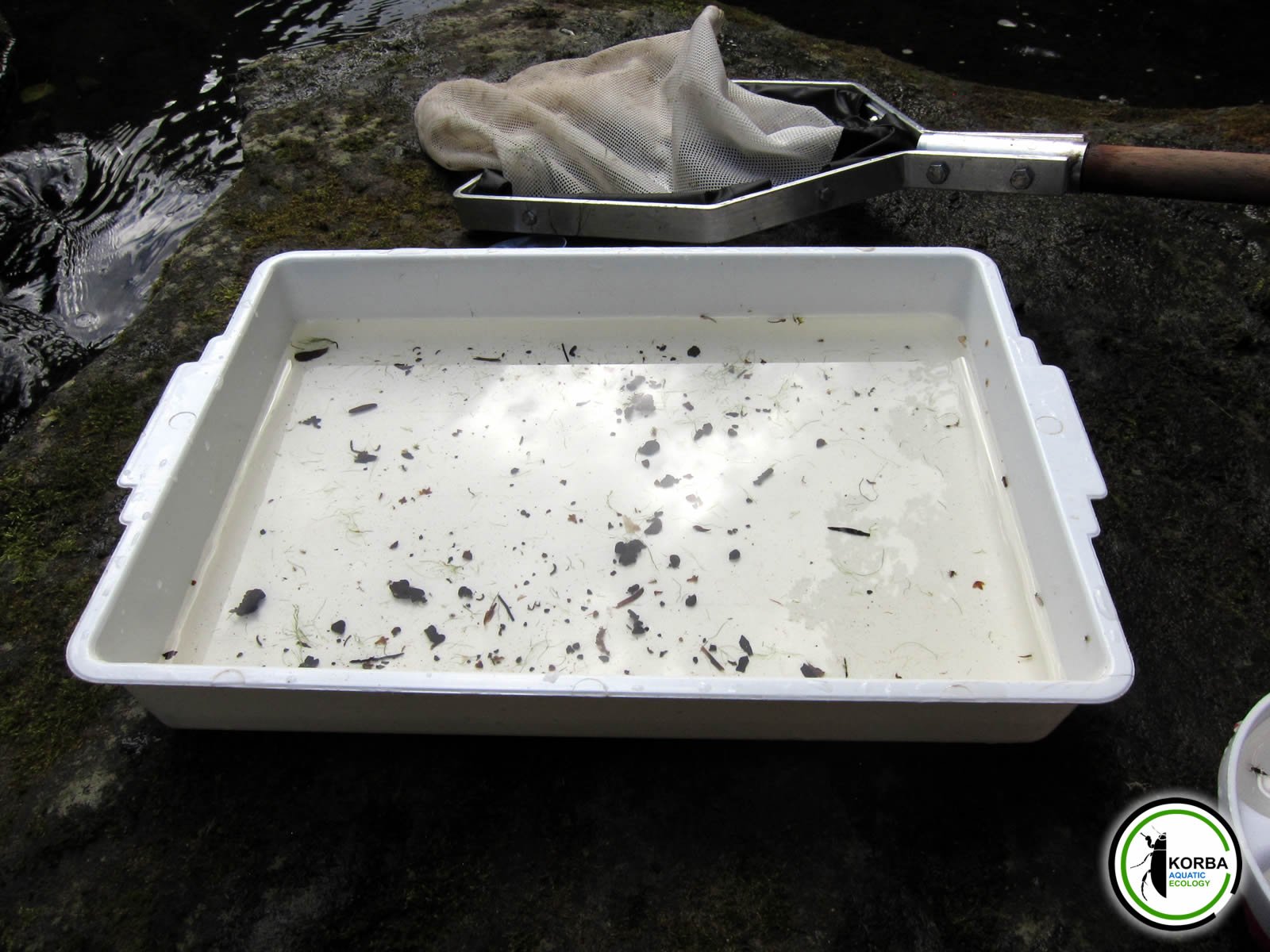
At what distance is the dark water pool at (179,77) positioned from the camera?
228 centimetres

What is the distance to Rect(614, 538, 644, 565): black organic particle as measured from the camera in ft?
4.41

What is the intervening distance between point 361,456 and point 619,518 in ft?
1.54

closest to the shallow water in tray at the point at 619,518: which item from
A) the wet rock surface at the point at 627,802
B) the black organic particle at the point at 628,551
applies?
the black organic particle at the point at 628,551

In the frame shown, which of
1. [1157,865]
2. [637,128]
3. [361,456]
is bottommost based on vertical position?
[1157,865]

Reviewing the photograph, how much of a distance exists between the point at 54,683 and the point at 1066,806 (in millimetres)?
1360

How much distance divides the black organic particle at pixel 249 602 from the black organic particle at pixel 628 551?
1.76 feet

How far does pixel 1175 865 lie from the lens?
3.27 ft

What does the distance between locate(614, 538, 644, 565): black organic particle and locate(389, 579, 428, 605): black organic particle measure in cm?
30

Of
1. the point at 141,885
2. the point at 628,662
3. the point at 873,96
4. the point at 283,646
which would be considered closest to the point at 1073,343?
the point at 873,96

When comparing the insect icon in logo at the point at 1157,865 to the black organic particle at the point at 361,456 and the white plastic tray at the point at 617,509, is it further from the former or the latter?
the black organic particle at the point at 361,456

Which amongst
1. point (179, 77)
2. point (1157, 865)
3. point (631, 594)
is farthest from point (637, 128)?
point (179, 77)

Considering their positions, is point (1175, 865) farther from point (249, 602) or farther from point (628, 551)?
point (249, 602)

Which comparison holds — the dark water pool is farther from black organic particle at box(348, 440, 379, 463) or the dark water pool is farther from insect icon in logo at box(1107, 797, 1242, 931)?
insect icon in logo at box(1107, 797, 1242, 931)

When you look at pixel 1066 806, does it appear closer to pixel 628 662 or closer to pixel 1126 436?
pixel 628 662
